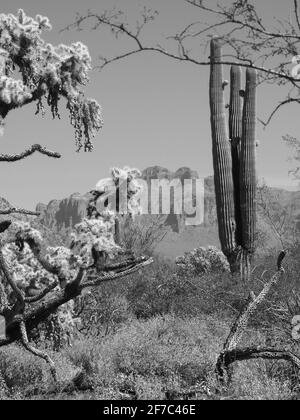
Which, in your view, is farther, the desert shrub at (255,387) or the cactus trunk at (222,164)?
the cactus trunk at (222,164)

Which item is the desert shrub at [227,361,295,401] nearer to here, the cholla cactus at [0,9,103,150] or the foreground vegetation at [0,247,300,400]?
the foreground vegetation at [0,247,300,400]

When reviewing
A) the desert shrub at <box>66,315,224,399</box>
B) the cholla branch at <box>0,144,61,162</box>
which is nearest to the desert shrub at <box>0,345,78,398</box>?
the desert shrub at <box>66,315,224,399</box>

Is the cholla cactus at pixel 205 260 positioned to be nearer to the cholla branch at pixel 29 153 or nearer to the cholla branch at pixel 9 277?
the cholla branch at pixel 9 277

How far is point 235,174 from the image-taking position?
20062mm

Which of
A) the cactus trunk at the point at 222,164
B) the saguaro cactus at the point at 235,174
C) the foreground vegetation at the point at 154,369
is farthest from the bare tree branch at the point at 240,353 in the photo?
the cactus trunk at the point at 222,164

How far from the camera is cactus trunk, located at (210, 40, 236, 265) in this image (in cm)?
1920

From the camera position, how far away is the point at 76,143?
7539 millimetres

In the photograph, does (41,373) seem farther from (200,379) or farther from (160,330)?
(160,330)

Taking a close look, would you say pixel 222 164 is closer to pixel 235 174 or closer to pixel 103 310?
pixel 235 174

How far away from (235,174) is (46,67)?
13474mm

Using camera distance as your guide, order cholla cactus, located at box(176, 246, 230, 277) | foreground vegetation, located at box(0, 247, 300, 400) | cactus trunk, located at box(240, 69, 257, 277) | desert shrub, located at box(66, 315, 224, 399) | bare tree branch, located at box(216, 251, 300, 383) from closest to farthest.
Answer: bare tree branch, located at box(216, 251, 300, 383)
foreground vegetation, located at box(0, 247, 300, 400)
desert shrub, located at box(66, 315, 224, 399)
cactus trunk, located at box(240, 69, 257, 277)
cholla cactus, located at box(176, 246, 230, 277)

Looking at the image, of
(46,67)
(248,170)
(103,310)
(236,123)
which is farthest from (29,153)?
(236,123)

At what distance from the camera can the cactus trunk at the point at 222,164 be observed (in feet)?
63.0

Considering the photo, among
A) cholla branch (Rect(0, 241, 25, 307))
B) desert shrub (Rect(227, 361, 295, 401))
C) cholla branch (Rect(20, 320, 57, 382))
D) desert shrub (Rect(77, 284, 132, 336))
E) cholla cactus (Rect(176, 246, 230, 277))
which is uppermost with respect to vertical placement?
cholla branch (Rect(0, 241, 25, 307))
